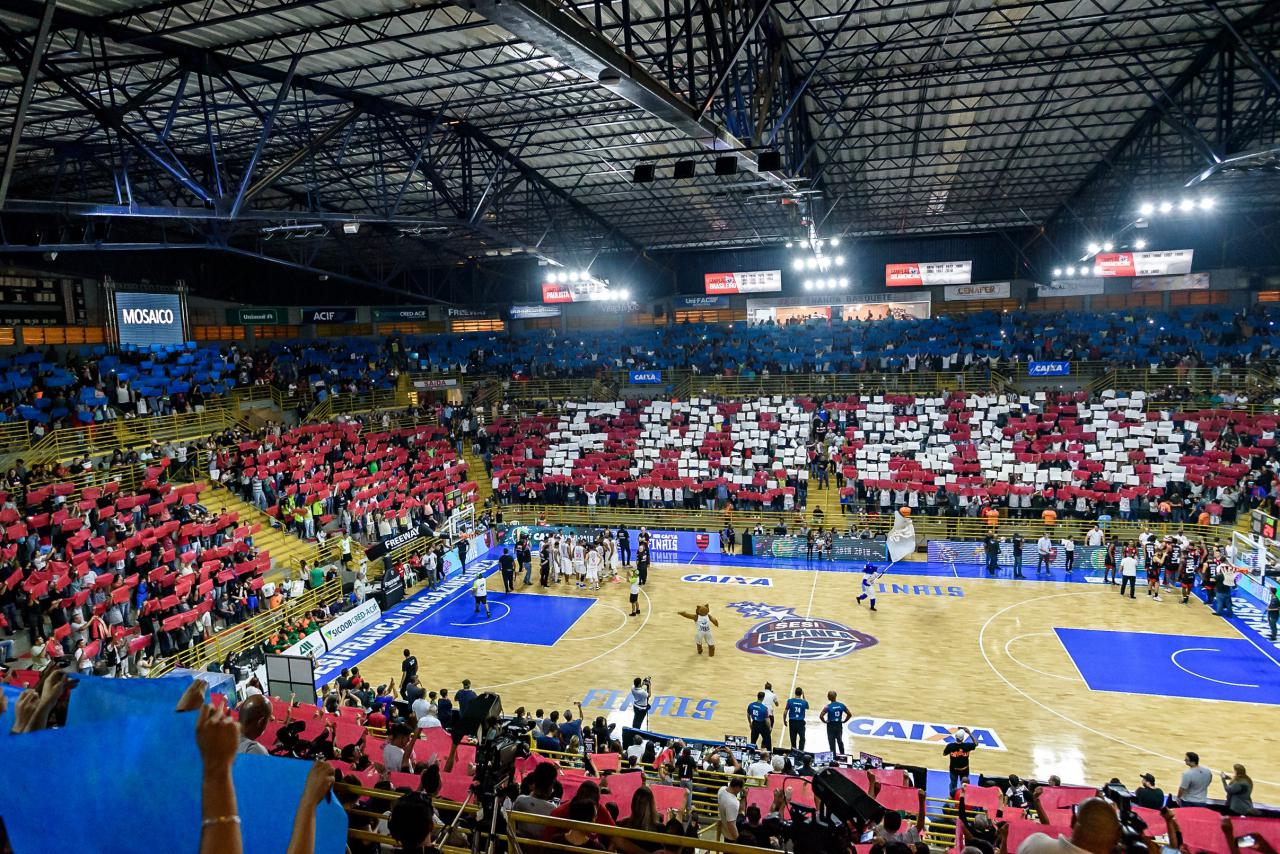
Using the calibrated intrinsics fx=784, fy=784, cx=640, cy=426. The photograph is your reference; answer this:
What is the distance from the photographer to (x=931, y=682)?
17.4 metres

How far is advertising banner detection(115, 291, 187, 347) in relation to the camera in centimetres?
3034

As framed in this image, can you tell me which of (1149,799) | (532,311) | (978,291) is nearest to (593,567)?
(1149,799)

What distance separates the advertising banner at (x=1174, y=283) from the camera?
3994 centimetres

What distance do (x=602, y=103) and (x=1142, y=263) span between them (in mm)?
27517

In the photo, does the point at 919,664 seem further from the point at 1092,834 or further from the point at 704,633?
the point at 1092,834

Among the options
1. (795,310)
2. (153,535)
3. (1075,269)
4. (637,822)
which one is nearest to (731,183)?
(795,310)

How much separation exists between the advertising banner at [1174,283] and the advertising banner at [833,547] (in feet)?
82.1

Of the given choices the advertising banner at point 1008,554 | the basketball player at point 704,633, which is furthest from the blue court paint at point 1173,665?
the basketball player at point 704,633

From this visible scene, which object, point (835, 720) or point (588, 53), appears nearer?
point (588, 53)

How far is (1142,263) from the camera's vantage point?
35.8m

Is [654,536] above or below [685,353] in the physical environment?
below

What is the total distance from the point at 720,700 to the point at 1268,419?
2688 centimetres

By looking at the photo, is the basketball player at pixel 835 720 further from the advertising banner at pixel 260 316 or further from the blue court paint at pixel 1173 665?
the advertising banner at pixel 260 316

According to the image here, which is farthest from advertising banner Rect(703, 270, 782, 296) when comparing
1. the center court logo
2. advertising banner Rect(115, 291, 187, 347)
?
advertising banner Rect(115, 291, 187, 347)
